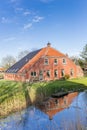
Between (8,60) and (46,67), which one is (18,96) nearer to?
(46,67)

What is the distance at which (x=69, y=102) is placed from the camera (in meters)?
20.2

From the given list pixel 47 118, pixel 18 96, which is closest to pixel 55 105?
pixel 18 96

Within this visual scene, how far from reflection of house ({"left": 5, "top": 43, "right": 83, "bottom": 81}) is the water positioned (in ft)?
54.4

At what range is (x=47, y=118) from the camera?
14984 mm

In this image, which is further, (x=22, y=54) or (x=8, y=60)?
(x=22, y=54)

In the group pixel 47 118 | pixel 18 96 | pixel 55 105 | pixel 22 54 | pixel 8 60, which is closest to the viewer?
pixel 47 118

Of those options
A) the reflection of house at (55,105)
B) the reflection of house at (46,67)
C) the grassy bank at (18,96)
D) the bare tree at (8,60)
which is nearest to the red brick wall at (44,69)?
the reflection of house at (46,67)

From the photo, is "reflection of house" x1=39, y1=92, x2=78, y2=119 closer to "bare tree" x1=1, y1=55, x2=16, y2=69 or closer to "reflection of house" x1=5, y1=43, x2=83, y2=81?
"reflection of house" x1=5, y1=43, x2=83, y2=81

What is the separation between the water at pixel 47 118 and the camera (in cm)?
1222

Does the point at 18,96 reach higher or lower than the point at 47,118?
higher

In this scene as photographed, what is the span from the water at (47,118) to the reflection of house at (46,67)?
16580mm

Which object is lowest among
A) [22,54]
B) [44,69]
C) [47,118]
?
[47,118]

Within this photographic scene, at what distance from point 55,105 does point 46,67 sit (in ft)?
59.9

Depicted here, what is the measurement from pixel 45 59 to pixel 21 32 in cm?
995
